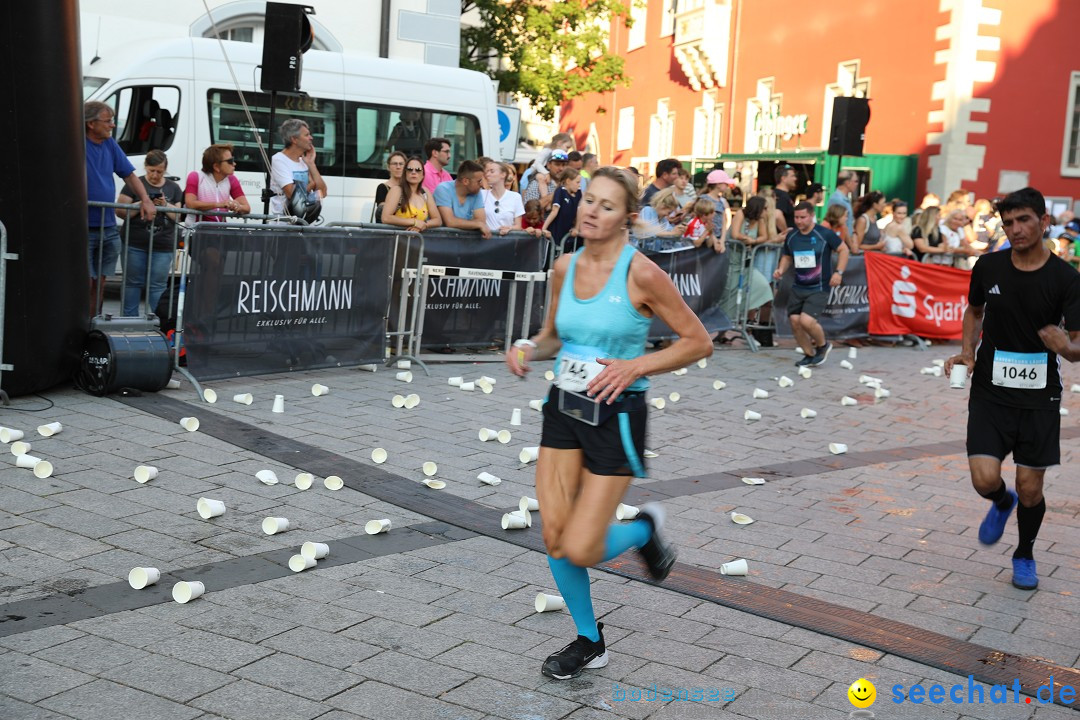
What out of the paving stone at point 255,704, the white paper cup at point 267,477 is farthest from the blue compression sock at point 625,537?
the white paper cup at point 267,477

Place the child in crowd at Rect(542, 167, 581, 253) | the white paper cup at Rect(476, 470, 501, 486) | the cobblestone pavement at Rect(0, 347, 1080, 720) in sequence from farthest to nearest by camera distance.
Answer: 1. the child in crowd at Rect(542, 167, 581, 253)
2. the white paper cup at Rect(476, 470, 501, 486)
3. the cobblestone pavement at Rect(0, 347, 1080, 720)

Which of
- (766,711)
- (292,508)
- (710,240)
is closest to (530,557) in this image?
(292,508)

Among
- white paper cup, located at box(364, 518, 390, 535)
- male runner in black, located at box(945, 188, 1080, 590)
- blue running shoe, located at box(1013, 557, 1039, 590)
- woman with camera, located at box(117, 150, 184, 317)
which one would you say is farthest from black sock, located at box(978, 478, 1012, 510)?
woman with camera, located at box(117, 150, 184, 317)

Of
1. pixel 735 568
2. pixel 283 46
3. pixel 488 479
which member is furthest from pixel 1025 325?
pixel 283 46

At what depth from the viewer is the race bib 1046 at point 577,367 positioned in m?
4.00

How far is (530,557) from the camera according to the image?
212 inches

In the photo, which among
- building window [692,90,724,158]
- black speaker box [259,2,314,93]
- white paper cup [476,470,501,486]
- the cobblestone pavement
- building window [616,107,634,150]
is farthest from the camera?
building window [616,107,634,150]

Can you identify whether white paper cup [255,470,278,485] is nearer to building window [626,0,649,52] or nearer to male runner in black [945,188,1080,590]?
male runner in black [945,188,1080,590]

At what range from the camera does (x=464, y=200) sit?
11.2 metres

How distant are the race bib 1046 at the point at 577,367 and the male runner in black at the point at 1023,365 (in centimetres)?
241

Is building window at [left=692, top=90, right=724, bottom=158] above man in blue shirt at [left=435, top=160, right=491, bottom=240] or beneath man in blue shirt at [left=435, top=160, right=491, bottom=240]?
above

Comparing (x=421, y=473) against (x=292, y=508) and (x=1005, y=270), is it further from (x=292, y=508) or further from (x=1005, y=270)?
(x=1005, y=270)

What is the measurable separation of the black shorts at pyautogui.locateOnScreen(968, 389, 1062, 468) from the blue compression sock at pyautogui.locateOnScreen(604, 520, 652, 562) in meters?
2.06

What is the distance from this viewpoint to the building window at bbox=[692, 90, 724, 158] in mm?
35156
